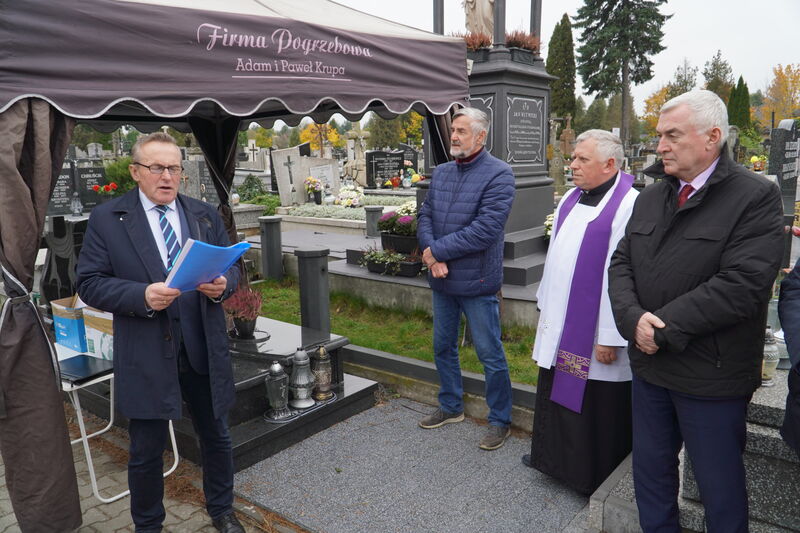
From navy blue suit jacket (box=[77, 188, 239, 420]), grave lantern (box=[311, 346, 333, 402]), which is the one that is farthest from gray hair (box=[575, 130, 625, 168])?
grave lantern (box=[311, 346, 333, 402])

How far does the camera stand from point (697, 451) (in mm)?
2279

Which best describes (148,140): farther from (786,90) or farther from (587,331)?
(786,90)

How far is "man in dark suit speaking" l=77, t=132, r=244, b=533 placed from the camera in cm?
263

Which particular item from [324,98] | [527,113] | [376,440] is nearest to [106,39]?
[324,98]

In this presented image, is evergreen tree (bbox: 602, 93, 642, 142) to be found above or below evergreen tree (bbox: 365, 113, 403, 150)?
above

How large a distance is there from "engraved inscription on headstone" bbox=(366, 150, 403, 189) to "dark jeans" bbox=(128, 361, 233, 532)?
53.1 ft

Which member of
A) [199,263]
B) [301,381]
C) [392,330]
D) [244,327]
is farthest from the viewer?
[392,330]

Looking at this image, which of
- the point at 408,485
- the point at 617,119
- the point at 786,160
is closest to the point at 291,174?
the point at 786,160

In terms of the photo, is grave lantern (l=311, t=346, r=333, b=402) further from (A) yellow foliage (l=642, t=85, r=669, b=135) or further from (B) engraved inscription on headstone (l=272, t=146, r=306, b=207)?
(A) yellow foliage (l=642, t=85, r=669, b=135)

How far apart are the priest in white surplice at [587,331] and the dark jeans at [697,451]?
61 centimetres

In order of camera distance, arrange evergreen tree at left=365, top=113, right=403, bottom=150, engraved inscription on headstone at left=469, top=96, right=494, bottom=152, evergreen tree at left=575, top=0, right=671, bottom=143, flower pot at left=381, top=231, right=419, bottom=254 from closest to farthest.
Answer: flower pot at left=381, top=231, right=419, bottom=254
engraved inscription on headstone at left=469, top=96, right=494, bottom=152
evergreen tree at left=575, top=0, right=671, bottom=143
evergreen tree at left=365, top=113, right=403, bottom=150

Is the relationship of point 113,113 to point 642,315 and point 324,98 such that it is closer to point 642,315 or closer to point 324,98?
point 324,98

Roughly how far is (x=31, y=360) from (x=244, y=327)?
2.14 m

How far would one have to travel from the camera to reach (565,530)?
9.39 feet
